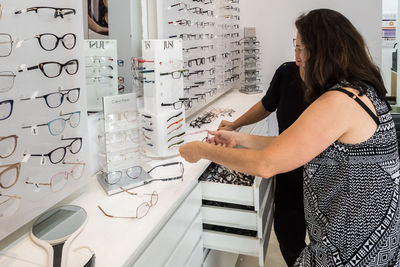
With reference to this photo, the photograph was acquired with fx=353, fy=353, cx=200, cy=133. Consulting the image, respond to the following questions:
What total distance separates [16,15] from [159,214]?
676mm

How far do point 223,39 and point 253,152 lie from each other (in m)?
2.36

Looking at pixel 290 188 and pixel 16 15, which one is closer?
pixel 16 15

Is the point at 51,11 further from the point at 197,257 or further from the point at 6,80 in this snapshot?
the point at 197,257

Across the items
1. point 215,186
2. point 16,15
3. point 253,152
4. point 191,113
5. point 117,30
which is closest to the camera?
point 16,15

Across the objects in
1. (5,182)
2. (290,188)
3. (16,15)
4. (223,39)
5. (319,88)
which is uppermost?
(223,39)

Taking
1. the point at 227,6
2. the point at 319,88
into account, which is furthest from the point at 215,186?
the point at 227,6

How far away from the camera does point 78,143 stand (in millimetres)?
1189

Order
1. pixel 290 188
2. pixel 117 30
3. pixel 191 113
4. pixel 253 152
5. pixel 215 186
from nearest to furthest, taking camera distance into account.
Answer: pixel 253 152, pixel 215 186, pixel 117 30, pixel 290 188, pixel 191 113

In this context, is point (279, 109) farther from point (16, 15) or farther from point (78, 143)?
point (16, 15)

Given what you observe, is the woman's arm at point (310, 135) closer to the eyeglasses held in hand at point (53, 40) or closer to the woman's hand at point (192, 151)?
the woman's hand at point (192, 151)

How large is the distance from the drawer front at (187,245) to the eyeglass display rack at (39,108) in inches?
15.9

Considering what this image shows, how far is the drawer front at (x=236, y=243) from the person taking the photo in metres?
1.43

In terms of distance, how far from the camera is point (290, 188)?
186 centimetres

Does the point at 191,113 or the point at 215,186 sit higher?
the point at 191,113
